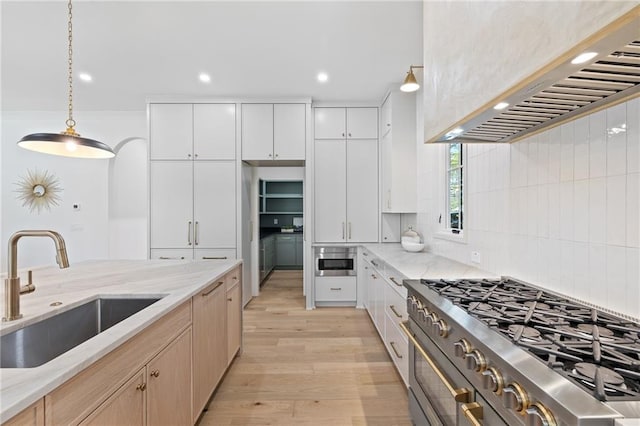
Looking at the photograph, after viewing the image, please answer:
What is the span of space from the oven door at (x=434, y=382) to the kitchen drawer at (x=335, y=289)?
2.37 meters

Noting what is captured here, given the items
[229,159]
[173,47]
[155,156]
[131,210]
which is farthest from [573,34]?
[131,210]

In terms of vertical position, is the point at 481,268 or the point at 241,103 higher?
the point at 241,103

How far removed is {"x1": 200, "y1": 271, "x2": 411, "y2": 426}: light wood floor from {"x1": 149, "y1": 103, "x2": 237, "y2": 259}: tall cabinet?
1.21 meters

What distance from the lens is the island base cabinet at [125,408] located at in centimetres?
95

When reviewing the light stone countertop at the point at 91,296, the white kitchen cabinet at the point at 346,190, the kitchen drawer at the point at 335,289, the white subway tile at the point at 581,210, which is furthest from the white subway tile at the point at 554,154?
the kitchen drawer at the point at 335,289

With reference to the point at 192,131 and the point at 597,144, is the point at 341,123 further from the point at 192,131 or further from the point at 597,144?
the point at 597,144

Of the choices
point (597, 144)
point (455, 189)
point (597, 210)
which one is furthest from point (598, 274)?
point (455, 189)

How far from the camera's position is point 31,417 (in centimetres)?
A: 70

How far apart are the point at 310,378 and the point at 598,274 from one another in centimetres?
199

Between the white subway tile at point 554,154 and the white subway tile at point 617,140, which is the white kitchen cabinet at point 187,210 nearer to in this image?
the white subway tile at point 554,154

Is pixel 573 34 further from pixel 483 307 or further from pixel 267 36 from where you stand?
pixel 267 36

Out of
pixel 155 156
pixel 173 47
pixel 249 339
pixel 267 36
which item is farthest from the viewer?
pixel 155 156

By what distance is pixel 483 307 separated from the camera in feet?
4.19

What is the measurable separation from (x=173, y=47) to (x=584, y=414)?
359 cm
